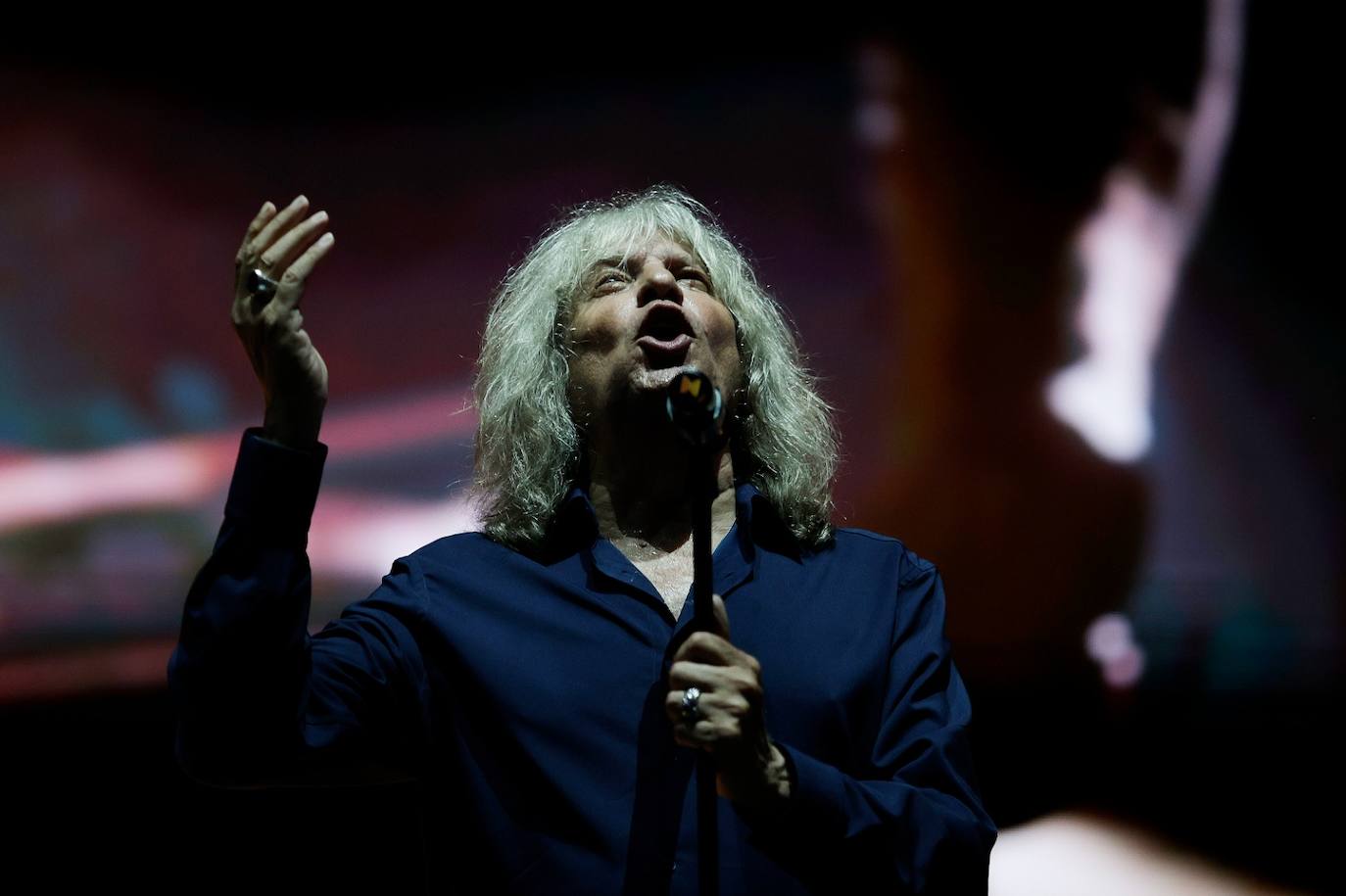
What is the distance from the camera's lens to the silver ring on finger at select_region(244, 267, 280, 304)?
54.6 inches

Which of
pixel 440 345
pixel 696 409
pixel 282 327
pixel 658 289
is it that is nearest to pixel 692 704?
pixel 696 409

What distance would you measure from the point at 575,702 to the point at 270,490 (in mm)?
447

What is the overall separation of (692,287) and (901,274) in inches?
45.3

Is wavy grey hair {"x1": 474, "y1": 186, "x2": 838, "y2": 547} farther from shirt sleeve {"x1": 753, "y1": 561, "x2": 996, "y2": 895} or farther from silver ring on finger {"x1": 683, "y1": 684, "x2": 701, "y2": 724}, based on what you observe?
silver ring on finger {"x1": 683, "y1": 684, "x2": 701, "y2": 724}

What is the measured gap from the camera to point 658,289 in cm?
187

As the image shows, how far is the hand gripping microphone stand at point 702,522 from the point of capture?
1243mm

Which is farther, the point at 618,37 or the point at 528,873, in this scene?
the point at 618,37

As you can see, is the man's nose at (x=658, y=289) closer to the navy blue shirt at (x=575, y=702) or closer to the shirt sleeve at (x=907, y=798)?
the navy blue shirt at (x=575, y=702)

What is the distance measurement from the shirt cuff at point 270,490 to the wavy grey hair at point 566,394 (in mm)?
462

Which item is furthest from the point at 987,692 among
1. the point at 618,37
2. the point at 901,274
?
the point at 618,37

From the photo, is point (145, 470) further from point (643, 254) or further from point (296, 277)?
point (296, 277)

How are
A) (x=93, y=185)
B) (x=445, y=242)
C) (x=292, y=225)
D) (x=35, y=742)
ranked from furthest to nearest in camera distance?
(x=445, y=242)
(x=93, y=185)
(x=35, y=742)
(x=292, y=225)

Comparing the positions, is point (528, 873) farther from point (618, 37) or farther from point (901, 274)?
point (618, 37)

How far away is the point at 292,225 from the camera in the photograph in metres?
1.44
